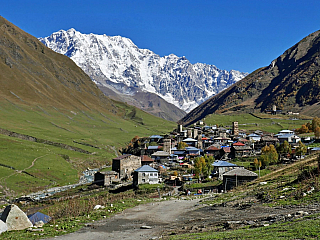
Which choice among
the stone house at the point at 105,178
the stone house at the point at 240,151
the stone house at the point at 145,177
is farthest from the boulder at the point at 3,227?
the stone house at the point at 240,151

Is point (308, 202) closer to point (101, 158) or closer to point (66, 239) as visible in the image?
point (66, 239)

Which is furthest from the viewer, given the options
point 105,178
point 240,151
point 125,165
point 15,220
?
point 240,151

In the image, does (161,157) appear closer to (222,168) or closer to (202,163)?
(202,163)

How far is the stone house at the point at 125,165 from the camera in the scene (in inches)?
4465

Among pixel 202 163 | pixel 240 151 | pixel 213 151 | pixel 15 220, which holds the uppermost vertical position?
pixel 240 151

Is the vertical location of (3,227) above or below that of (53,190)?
above

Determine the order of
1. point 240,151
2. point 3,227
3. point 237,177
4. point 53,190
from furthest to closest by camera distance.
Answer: point 240,151 < point 53,190 < point 237,177 < point 3,227

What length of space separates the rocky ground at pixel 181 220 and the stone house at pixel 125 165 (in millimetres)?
59321

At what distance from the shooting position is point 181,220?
43469 millimetres

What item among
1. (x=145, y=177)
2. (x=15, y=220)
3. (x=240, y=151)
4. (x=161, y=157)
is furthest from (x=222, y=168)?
(x=15, y=220)

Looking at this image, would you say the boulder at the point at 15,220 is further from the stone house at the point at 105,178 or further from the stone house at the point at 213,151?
the stone house at the point at 213,151

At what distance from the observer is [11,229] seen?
3897 centimetres

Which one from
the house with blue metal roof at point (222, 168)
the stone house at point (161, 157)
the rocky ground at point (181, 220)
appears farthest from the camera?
the stone house at point (161, 157)

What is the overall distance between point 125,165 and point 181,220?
240 feet
